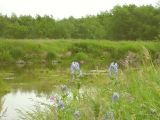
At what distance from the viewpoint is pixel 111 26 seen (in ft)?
136

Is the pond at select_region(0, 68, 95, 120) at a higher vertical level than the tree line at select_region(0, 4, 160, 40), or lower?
Result: lower

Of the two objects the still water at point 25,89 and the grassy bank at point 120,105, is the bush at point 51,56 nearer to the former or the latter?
the still water at point 25,89

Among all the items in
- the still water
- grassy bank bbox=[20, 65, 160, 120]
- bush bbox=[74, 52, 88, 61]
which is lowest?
the still water

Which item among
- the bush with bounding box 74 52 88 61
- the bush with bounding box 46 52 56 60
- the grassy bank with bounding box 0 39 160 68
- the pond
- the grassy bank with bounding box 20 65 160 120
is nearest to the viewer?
the grassy bank with bounding box 20 65 160 120

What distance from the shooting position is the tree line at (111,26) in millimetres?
40344

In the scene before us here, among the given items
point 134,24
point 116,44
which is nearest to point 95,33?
point 134,24

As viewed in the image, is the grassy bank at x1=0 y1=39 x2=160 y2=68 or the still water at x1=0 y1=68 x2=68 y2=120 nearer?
the still water at x1=0 y1=68 x2=68 y2=120

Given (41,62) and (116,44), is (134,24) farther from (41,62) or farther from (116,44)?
(41,62)

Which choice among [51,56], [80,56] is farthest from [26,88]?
[51,56]

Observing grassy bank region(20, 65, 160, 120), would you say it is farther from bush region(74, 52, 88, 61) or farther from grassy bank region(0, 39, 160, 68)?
bush region(74, 52, 88, 61)

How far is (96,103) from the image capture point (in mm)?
3885

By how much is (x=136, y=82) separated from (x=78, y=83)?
1195 millimetres

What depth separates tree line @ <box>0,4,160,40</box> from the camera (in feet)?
132

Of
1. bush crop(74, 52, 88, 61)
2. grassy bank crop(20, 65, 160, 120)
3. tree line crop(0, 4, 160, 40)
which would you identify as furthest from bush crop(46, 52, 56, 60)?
grassy bank crop(20, 65, 160, 120)
